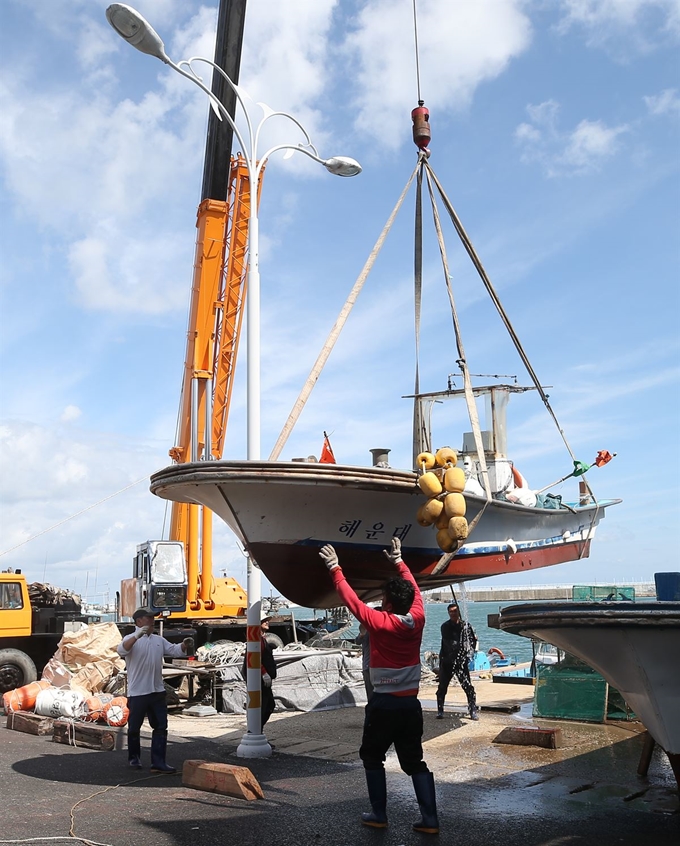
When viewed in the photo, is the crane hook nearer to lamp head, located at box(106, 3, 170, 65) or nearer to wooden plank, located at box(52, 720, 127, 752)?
lamp head, located at box(106, 3, 170, 65)

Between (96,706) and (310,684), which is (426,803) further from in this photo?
(310,684)

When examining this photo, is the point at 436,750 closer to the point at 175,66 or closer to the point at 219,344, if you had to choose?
the point at 175,66

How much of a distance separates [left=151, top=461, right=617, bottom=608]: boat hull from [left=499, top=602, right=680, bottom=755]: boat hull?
2452mm

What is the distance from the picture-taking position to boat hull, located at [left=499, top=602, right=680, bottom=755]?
16.4ft

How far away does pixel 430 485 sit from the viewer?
7.46 meters

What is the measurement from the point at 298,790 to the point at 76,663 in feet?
24.6

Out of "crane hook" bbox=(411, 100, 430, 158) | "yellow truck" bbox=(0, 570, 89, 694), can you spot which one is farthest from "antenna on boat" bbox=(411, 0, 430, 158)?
"yellow truck" bbox=(0, 570, 89, 694)

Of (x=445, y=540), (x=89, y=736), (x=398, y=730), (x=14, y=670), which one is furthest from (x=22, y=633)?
(x=398, y=730)

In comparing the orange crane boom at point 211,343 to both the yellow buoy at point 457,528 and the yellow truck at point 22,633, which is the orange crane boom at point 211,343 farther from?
the yellow buoy at point 457,528

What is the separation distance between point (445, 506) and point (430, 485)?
25cm

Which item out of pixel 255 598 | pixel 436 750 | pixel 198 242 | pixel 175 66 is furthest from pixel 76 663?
pixel 175 66

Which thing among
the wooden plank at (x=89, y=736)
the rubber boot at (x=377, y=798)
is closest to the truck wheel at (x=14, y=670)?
the wooden plank at (x=89, y=736)

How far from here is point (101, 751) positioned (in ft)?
28.3

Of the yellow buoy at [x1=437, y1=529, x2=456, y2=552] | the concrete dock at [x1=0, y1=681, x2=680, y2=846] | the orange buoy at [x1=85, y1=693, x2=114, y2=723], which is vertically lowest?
the concrete dock at [x1=0, y1=681, x2=680, y2=846]
